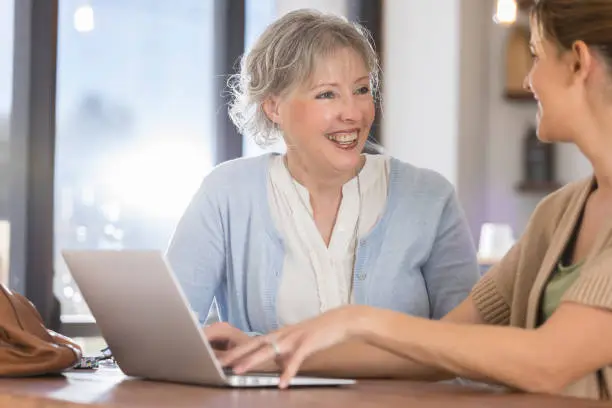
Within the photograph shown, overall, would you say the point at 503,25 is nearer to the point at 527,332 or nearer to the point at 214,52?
the point at 214,52

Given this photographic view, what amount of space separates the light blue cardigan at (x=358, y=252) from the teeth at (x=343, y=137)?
0.16m

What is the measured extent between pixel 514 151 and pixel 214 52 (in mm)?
1993

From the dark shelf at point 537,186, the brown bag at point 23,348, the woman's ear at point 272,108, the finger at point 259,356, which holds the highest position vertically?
the woman's ear at point 272,108

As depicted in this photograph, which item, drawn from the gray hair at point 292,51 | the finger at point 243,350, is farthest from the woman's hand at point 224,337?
the gray hair at point 292,51

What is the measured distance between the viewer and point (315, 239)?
2.46 m

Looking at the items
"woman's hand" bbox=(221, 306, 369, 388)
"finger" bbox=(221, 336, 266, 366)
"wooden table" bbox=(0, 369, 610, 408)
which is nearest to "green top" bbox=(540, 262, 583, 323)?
"wooden table" bbox=(0, 369, 610, 408)

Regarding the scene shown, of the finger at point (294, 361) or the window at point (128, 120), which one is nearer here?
the finger at point (294, 361)

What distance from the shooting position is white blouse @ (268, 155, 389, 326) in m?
2.42

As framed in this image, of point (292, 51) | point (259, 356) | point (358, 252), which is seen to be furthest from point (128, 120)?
point (259, 356)

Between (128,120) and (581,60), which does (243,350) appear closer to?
(581,60)

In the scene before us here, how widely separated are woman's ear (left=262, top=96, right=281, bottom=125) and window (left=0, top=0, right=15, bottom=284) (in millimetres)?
1530

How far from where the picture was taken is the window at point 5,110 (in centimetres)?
382

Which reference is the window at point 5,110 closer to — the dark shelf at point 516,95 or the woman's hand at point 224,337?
the woman's hand at point 224,337

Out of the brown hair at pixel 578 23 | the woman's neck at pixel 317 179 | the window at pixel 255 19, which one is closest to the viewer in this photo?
the brown hair at pixel 578 23
